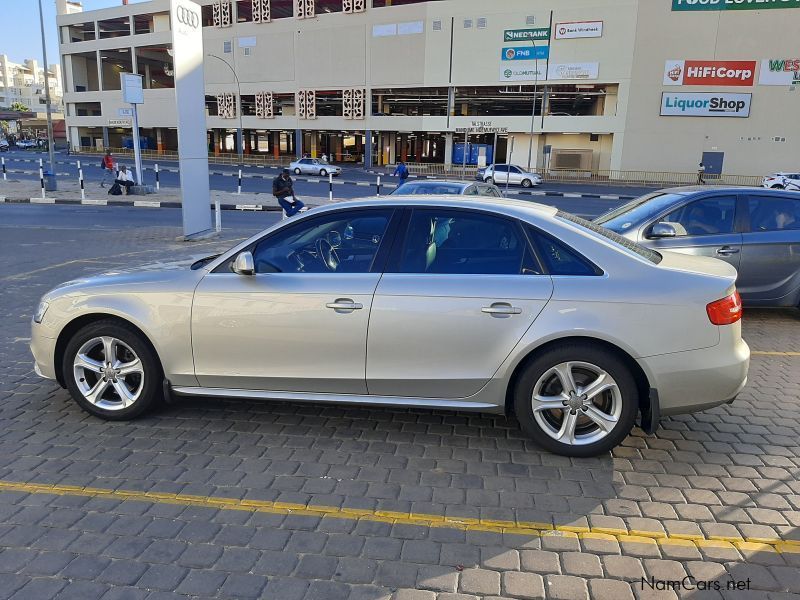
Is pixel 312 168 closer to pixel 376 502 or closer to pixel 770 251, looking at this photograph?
pixel 770 251

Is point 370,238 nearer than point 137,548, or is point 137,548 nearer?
point 137,548

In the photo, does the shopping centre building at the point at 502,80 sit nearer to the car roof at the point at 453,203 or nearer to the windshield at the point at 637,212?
the windshield at the point at 637,212

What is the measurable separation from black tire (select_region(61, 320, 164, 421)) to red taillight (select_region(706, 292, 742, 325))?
3705mm

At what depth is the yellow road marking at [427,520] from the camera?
9.75 ft

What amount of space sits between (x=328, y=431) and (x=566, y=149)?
46.9 meters

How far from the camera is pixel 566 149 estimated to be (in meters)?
47.1

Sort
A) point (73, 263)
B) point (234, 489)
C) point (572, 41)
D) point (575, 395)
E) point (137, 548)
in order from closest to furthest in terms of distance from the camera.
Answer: point (137, 548), point (234, 489), point (575, 395), point (73, 263), point (572, 41)

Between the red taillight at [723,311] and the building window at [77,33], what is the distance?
8048 centimetres

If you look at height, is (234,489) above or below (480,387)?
below

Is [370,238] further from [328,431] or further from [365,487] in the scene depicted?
[365,487]

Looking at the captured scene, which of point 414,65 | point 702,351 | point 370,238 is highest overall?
point 414,65

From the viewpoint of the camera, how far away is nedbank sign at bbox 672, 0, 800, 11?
4012 cm

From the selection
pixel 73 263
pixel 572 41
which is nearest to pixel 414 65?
pixel 572 41

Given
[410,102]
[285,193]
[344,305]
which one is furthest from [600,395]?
[410,102]
